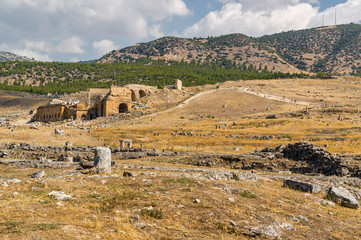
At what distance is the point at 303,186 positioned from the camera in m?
11.5

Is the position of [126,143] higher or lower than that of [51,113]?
lower

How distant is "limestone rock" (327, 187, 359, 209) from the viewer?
968cm

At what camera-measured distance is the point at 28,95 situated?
9669 centimetres

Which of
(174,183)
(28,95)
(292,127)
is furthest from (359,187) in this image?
(28,95)

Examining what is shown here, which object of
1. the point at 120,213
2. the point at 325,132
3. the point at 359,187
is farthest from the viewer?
the point at 325,132

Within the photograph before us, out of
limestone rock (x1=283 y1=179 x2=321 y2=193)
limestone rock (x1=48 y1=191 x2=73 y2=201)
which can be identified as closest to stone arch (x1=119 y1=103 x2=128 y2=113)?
limestone rock (x1=283 y1=179 x2=321 y2=193)

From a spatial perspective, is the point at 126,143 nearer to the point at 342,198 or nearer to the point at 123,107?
the point at 342,198

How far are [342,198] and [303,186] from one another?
1.71m

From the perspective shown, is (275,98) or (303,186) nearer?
(303,186)

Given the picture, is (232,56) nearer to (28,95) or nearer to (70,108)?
(28,95)

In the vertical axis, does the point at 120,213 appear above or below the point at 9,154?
above

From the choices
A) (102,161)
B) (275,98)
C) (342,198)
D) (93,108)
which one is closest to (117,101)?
(93,108)

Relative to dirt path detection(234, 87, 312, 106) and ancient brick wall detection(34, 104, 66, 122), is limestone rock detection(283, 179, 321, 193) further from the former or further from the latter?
ancient brick wall detection(34, 104, 66, 122)

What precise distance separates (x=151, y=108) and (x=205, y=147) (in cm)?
3157
